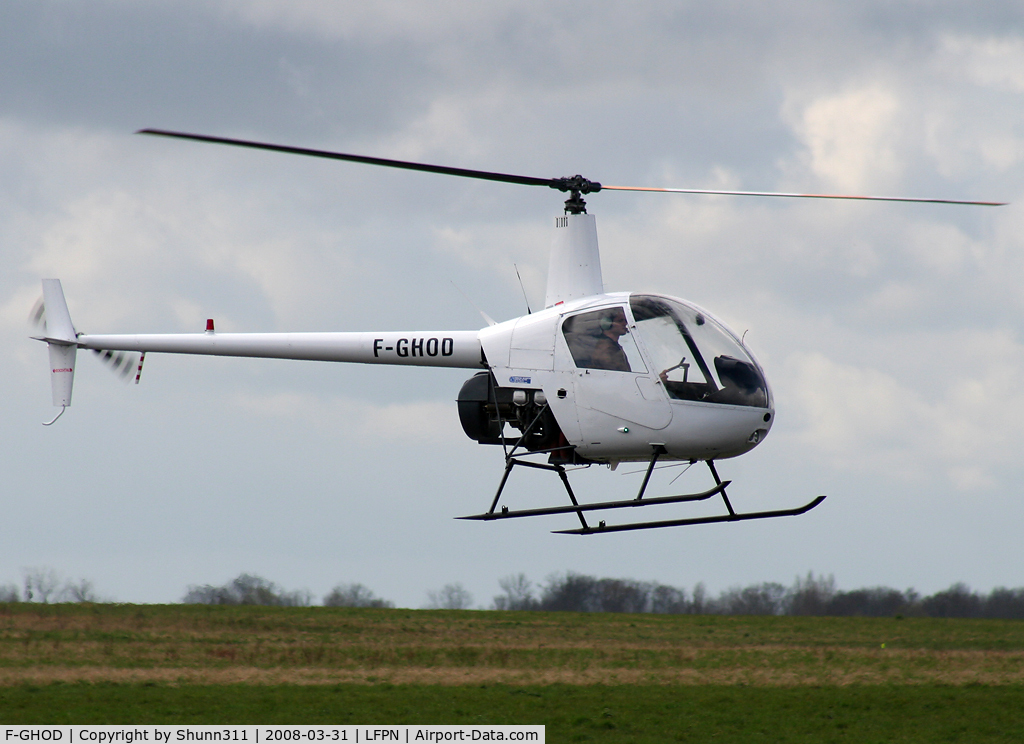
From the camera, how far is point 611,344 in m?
14.7

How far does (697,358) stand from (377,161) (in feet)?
14.6

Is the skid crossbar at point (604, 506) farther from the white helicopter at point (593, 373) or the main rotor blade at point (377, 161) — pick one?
the main rotor blade at point (377, 161)

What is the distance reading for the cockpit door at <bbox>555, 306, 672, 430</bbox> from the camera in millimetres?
14406

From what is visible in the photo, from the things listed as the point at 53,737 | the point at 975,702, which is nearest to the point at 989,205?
the point at 975,702

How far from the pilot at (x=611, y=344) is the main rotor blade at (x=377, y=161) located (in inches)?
83.4

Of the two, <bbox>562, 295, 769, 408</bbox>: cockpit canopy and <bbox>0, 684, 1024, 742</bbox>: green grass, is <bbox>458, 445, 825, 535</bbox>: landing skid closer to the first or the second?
<bbox>562, 295, 769, 408</bbox>: cockpit canopy

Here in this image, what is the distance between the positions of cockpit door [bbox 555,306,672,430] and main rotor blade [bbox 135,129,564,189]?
1907 mm

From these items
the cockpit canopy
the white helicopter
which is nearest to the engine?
the white helicopter

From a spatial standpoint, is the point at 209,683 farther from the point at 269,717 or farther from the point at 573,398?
the point at 573,398

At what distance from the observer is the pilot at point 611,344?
14.6 m

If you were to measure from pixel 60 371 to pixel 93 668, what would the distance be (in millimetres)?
10325

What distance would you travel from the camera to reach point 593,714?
23.3 metres

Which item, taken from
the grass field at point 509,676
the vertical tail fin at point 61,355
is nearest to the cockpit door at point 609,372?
the grass field at point 509,676

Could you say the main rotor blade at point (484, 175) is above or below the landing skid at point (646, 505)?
above
